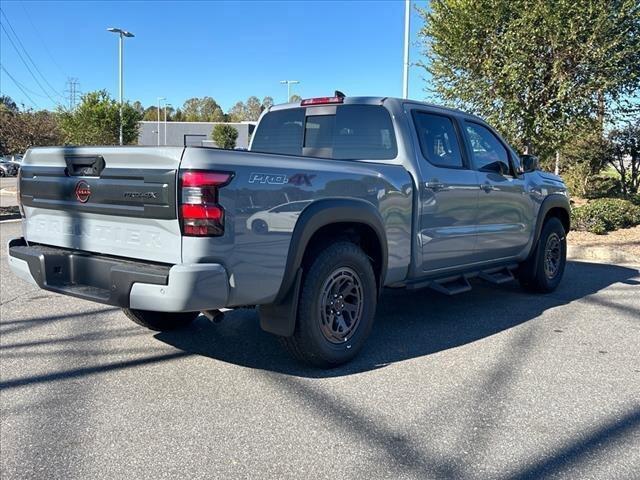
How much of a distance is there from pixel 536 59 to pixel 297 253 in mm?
9834

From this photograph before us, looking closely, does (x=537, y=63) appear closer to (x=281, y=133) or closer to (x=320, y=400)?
(x=281, y=133)

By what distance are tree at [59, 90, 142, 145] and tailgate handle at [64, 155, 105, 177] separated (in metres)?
22.6

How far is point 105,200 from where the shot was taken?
3693 mm

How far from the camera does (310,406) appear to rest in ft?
12.0

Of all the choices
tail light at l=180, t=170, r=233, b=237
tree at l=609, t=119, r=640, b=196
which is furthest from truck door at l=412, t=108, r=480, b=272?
tree at l=609, t=119, r=640, b=196

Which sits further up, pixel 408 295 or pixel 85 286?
pixel 85 286

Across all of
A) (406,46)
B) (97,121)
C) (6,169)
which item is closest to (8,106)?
(6,169)

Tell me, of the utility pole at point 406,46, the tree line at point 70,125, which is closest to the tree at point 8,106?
the tree line at point 70,125

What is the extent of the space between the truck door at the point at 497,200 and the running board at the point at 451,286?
1.16 feet

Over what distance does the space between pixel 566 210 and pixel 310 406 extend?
4.88 meters

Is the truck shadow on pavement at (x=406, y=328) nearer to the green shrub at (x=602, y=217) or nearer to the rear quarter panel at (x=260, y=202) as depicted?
the rear quarter panel at (x=260, y=202)

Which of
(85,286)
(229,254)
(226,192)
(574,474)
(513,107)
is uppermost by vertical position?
(513,107)

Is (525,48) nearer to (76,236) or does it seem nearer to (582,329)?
(582,329)

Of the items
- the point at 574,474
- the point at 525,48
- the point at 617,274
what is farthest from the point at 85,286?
the point at 525,48
